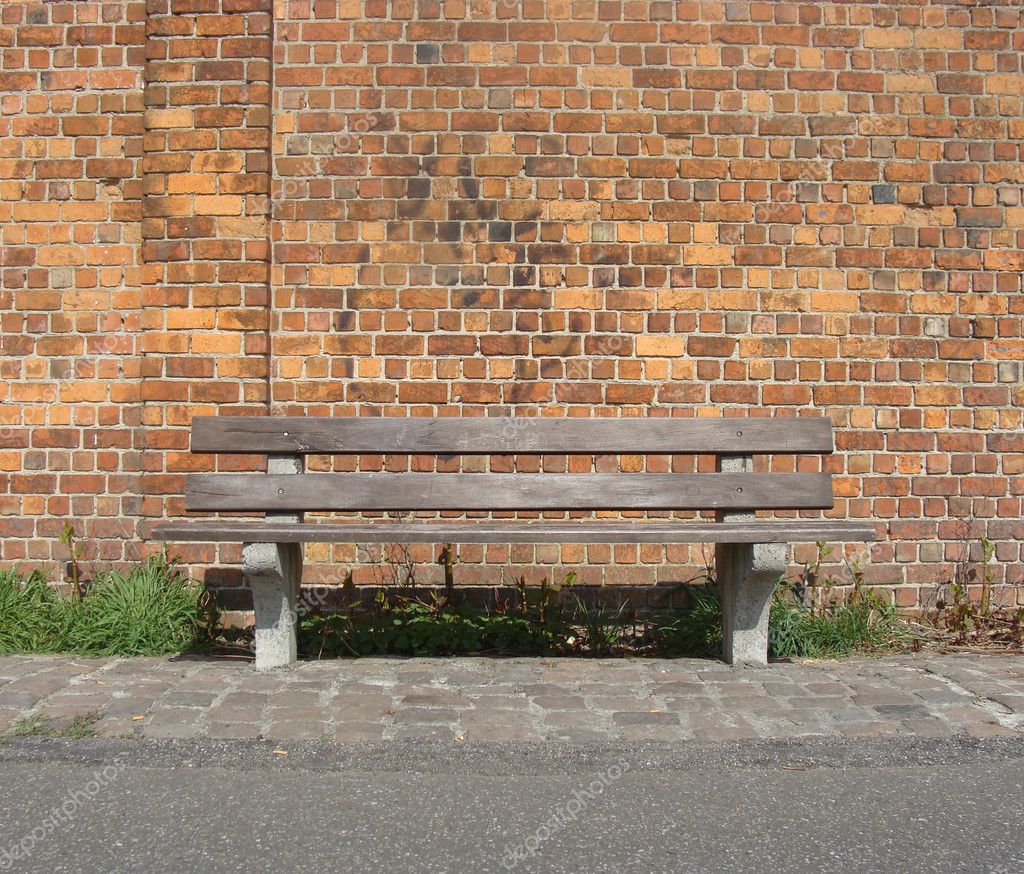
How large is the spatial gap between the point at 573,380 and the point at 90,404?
2.48 metres

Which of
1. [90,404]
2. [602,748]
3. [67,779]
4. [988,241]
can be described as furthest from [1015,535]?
[90,404]

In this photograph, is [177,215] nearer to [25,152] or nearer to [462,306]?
[25,152]

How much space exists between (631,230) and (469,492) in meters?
1.71

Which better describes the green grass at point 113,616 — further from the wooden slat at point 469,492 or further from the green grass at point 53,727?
the green grass at point 53,727

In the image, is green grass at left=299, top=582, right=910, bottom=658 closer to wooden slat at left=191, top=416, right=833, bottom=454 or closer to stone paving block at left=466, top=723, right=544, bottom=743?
wooden slat at left=191, top=416, right=833, bottom=454

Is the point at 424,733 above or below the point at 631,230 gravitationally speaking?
below

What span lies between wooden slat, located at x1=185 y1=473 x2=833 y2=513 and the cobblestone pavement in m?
0.71

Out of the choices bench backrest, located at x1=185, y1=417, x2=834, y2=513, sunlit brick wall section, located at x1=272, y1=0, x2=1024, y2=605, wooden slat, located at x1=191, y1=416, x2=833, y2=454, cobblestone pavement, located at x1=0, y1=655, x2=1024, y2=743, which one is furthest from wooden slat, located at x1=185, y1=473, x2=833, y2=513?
sunlit brick wall section, located at x1=272, y1=0, x2=1024, y2=605

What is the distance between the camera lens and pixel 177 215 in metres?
4.57

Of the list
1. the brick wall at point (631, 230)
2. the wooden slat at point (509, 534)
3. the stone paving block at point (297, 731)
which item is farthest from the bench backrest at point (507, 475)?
the stone paving block at point (297, 731)
